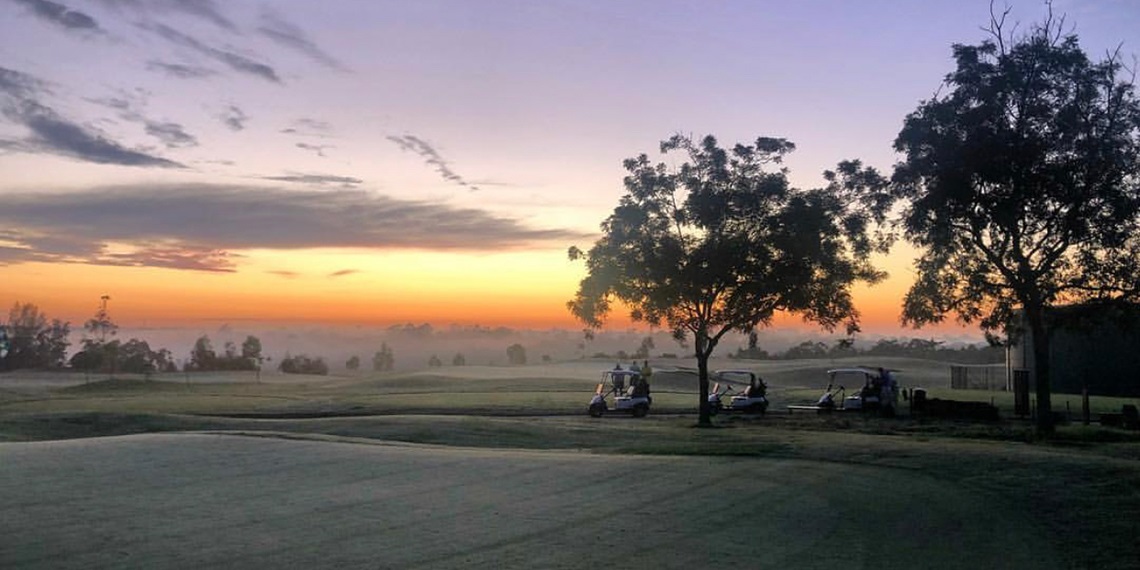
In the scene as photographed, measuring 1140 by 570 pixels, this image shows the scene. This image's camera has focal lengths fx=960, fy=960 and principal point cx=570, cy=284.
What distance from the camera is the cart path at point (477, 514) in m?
11.3

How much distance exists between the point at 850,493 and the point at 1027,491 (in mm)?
3154

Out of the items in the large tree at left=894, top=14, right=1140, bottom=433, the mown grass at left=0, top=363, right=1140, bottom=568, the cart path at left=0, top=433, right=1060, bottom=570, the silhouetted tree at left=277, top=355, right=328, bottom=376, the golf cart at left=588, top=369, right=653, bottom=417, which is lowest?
the cart path at left=0, top=433, right=1060, bottom=570

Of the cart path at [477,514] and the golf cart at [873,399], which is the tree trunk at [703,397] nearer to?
the golf cart at [873,399]

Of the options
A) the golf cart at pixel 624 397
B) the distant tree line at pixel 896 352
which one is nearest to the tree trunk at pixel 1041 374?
the golf cart at pixel 624 397

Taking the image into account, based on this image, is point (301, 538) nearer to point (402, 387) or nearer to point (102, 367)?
point (402, 387)

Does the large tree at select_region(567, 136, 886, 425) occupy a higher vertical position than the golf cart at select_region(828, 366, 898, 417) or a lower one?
higher

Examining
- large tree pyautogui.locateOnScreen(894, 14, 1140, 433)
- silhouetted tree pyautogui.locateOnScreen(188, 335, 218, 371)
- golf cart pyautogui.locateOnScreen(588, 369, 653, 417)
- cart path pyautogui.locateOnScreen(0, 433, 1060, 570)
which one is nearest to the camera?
cart path pyautogui.locateOnScreen(0, 433, 1060, 570)

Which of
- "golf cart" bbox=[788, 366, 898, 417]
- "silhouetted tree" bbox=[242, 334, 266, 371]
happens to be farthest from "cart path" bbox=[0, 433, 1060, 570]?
"silhouetted tree" bbox=[242, 334, 266, 371]

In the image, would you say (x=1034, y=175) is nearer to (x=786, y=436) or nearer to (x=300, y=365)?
(x=786, y=436)

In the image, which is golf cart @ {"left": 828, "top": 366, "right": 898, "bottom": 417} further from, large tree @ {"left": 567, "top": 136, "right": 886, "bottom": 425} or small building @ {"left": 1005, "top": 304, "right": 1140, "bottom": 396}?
small building @ {"left": 1005, "top": 304, "right": 1140, "bottom": 396}

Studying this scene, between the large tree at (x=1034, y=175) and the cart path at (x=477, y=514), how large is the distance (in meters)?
13.9

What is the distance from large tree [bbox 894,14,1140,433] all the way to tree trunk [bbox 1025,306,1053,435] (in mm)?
42

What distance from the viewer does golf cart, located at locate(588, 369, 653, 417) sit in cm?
4312

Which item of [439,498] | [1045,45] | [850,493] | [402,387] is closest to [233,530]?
[439,498]
